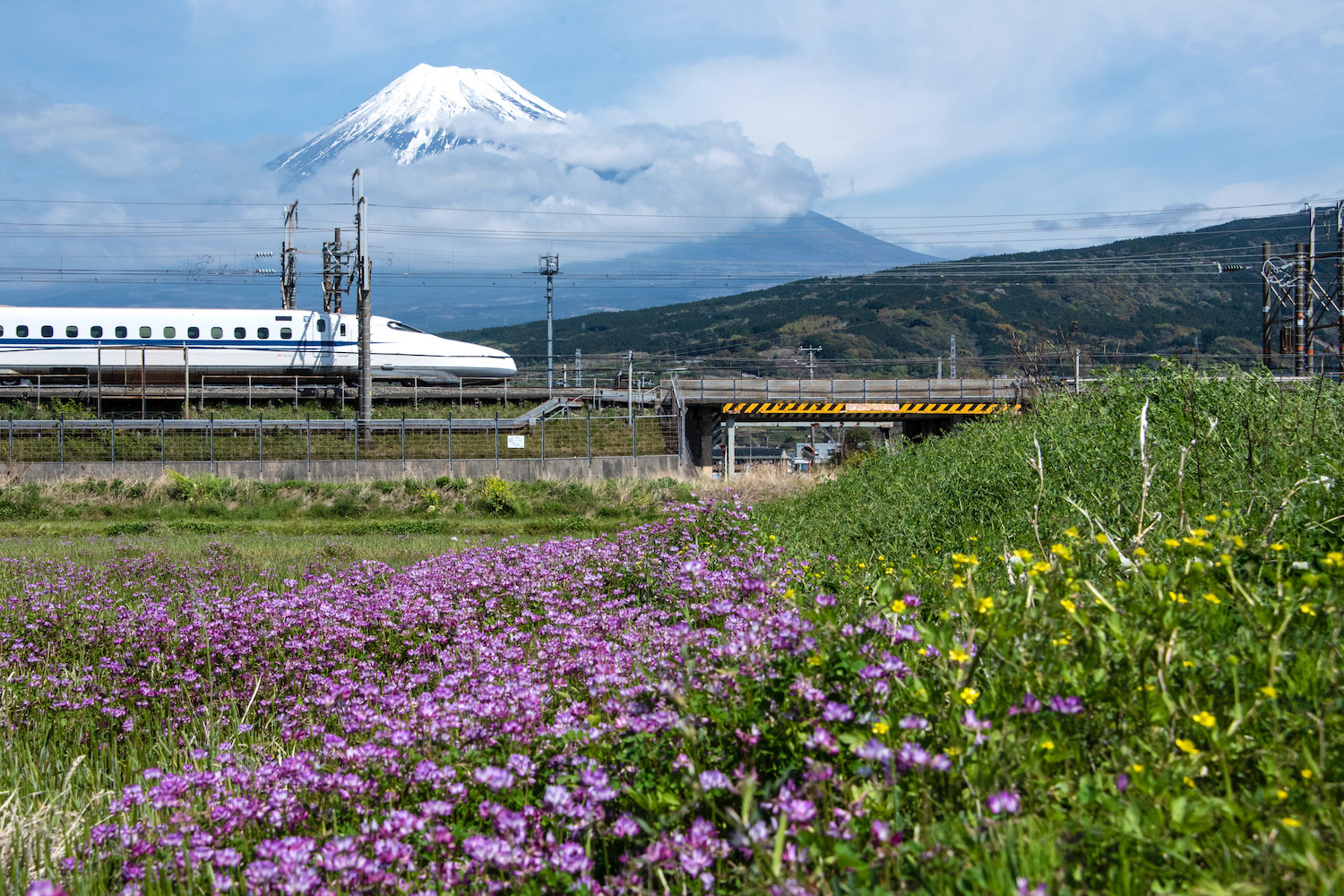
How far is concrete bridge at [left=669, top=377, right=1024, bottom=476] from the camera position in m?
35.1

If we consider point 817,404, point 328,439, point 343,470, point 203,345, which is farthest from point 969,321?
point 343,470

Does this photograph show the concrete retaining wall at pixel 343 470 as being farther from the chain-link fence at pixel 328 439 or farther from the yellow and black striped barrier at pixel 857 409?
the yellow and black striped barrier at pixel 857 409

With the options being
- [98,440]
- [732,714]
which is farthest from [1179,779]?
[98,440]

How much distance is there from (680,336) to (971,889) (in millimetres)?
189180

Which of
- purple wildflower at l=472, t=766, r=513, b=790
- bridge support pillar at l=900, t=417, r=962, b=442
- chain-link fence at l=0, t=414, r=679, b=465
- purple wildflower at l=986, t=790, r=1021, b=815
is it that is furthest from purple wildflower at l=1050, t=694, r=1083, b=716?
bridge support pillar at l=900, t=417, r=962, b=442

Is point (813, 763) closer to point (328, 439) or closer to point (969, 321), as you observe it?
point (328, 439)

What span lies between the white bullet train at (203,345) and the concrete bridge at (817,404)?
11140 millimetres

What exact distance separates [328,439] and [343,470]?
5.07 meters

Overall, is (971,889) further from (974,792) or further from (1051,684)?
(1051,684)

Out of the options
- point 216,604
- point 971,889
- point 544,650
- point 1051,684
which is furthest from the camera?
point 216,604

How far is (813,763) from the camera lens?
116 inches

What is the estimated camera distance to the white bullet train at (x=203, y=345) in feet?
128

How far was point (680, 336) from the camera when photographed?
7485 inches

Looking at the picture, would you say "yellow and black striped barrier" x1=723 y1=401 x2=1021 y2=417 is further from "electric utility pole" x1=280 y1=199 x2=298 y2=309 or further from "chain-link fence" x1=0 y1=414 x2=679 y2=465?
"electric utility pole" x1=280 y1=199 x2=298 y2=309
